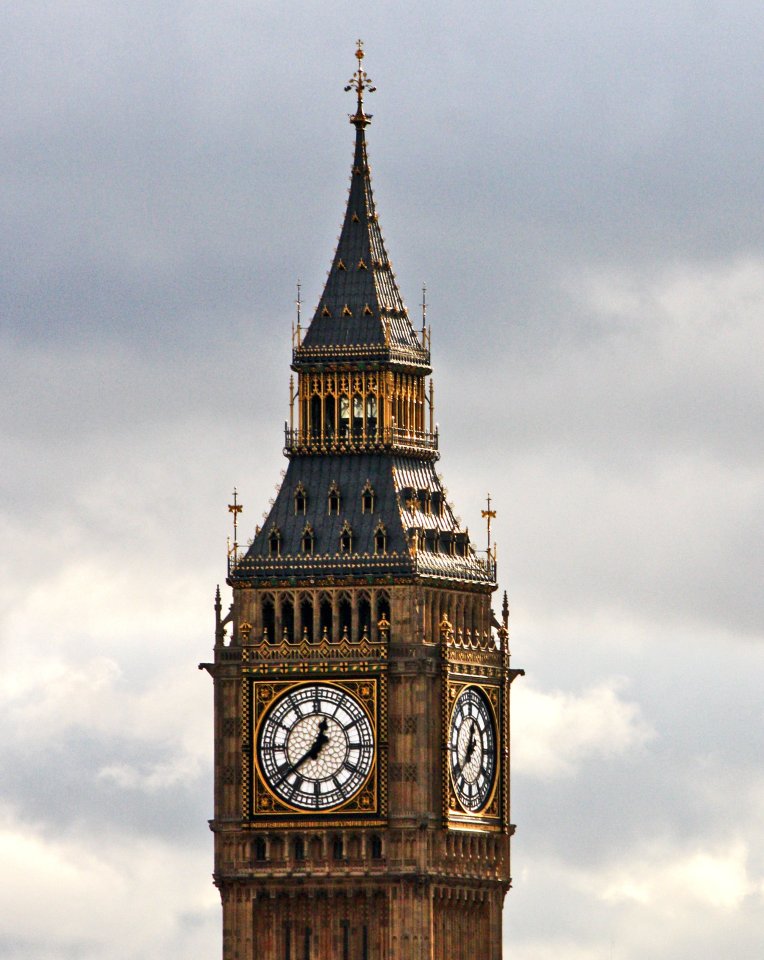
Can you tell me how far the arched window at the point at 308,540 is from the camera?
163500mm

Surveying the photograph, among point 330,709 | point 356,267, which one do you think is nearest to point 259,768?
point 330,709

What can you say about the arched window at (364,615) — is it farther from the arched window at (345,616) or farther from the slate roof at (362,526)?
the slate roof at (362,526)

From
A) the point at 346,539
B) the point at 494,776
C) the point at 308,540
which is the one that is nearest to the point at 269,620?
the point at 308,540

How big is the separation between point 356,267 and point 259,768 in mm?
15276

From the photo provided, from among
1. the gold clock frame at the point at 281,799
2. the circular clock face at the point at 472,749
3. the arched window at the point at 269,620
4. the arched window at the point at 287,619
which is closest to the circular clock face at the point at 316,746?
the gold clock frame at the point at 281,799

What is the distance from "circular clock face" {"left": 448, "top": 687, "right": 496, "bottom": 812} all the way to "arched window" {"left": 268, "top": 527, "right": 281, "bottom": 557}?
6788 millimetres

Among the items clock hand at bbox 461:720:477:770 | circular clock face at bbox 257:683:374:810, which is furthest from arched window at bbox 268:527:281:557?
clock hand at bbox 461:720:477:770

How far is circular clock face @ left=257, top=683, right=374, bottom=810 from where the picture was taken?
16250 centimetres

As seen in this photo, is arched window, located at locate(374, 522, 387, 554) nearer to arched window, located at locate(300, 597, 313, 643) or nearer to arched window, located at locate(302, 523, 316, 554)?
arched window, located at locate(302, 523, 316, 554)

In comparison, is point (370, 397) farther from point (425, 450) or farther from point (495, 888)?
point (495, 888)

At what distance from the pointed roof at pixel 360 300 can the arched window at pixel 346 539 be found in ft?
16.9

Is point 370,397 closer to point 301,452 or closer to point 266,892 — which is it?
point 301,452

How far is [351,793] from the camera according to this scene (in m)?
162

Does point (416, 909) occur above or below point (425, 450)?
below
